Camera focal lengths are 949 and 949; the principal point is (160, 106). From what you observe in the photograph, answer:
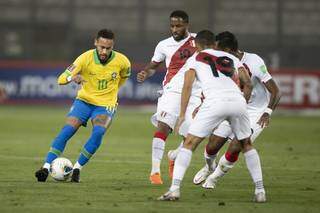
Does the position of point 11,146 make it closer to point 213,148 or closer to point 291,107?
point 213,148

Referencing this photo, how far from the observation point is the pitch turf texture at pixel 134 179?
10.5 meters

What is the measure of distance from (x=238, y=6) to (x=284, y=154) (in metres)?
17.2

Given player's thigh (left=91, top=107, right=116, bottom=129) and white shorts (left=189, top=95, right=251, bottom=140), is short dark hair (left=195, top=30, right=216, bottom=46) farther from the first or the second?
player's thigh (left=91, top=107, right=116, bottom=129)

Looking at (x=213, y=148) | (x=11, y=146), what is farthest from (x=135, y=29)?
(x=213, y=148)

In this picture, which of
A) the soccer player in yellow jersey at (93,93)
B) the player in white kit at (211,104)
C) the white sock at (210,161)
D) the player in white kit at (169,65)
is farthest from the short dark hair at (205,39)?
the white sock at (210,161)

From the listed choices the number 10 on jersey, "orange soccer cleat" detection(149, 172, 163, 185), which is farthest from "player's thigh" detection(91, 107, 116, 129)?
"orange soccer cleat" detection(149, 172, 163, 185)

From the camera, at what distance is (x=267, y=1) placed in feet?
114

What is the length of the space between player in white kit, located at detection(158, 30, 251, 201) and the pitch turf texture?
0.49 metres

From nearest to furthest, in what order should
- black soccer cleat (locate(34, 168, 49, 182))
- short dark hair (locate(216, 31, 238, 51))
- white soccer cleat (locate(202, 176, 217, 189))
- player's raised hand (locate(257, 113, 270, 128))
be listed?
short dark hair (locate(216, 31, 238, 51)) → player's raised hand (locate(257, 113, 270, 128)) → white soccer cleat (locate(202, 176, 217, 189)) → black soccer cleat (locate(34, 168, 49, 182))

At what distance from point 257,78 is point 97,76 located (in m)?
2.23

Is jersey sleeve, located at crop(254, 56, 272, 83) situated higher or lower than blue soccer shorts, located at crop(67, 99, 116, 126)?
higher

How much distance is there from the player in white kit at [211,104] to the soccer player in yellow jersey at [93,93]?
2.41 m

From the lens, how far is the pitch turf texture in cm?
1046

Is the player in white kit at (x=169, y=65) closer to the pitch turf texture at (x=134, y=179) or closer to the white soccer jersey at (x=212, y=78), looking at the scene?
the pitch turf texture at (x=134, y=179)
